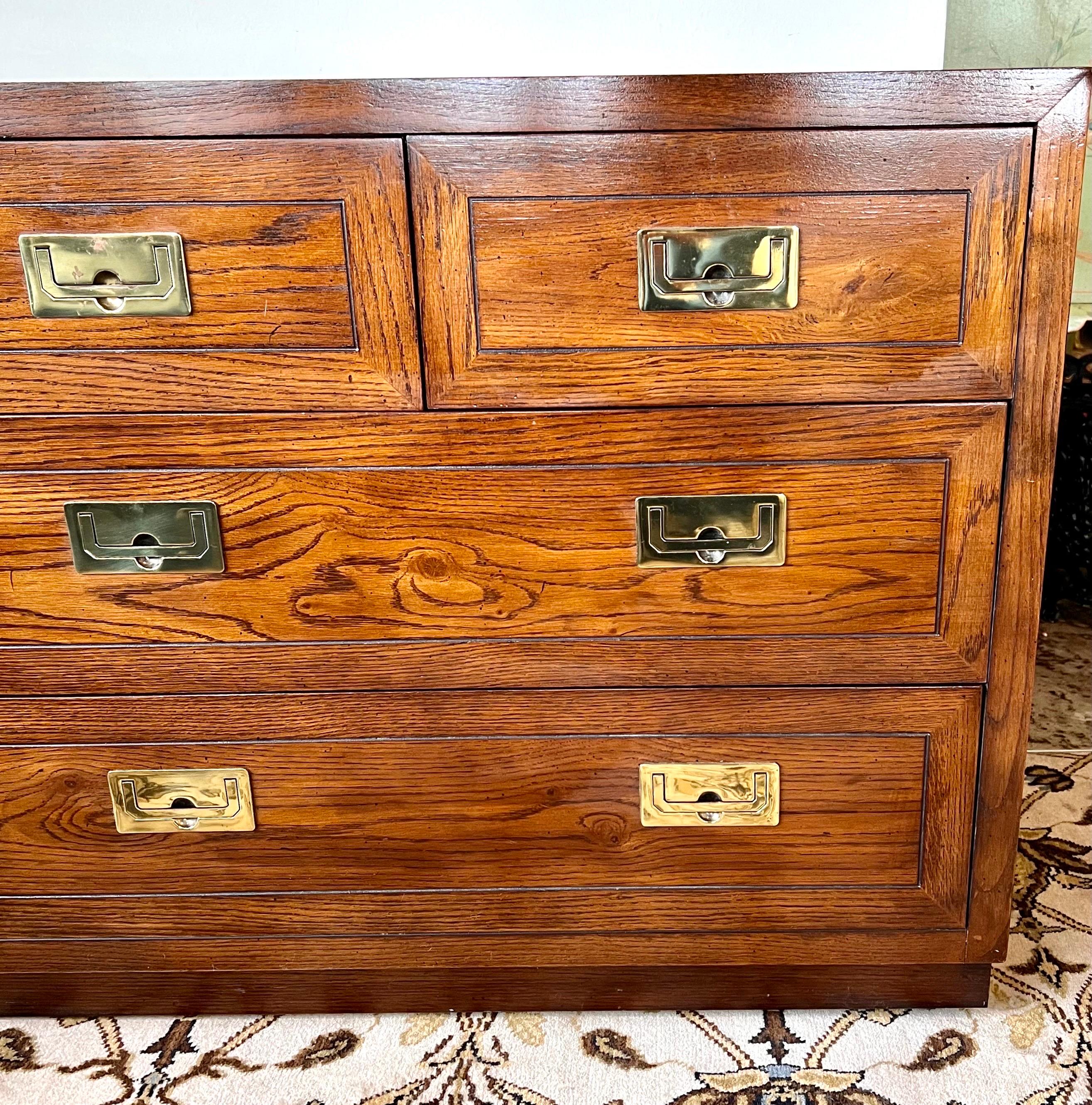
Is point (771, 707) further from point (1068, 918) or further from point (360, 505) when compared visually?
point (1068, 918)

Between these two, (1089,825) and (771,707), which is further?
(1089,825)

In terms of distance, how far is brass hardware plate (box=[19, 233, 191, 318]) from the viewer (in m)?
0.71

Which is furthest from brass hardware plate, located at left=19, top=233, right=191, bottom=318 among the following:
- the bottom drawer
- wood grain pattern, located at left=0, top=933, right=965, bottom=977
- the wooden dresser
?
wood grain pattern, located at left=0, top=933, right=965, bottom=977

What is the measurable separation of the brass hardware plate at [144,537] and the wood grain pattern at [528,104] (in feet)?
0.90

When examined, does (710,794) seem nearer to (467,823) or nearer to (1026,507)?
(467,823)

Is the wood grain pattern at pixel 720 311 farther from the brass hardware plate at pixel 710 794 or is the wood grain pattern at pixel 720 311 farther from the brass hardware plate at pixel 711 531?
the brass hardware plate at pixel 710 794

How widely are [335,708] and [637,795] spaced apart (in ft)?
0.89

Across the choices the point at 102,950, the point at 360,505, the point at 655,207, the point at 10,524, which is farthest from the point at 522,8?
the point at 102,950

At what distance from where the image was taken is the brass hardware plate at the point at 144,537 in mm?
776

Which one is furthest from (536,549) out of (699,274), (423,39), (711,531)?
(423,39)

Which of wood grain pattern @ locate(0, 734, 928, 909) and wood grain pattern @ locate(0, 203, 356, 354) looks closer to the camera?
wood grain pattern @ locate(0, 203, 356, 354)

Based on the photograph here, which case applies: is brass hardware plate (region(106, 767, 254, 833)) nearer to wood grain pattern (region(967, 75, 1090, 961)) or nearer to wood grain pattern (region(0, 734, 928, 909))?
wood grain pattern (region(0, 734, 928, 909))

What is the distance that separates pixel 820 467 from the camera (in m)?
0.76

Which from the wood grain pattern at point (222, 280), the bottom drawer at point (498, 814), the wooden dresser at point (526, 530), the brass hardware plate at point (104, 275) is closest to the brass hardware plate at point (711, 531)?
the wooden dresser at point (526, 530)
